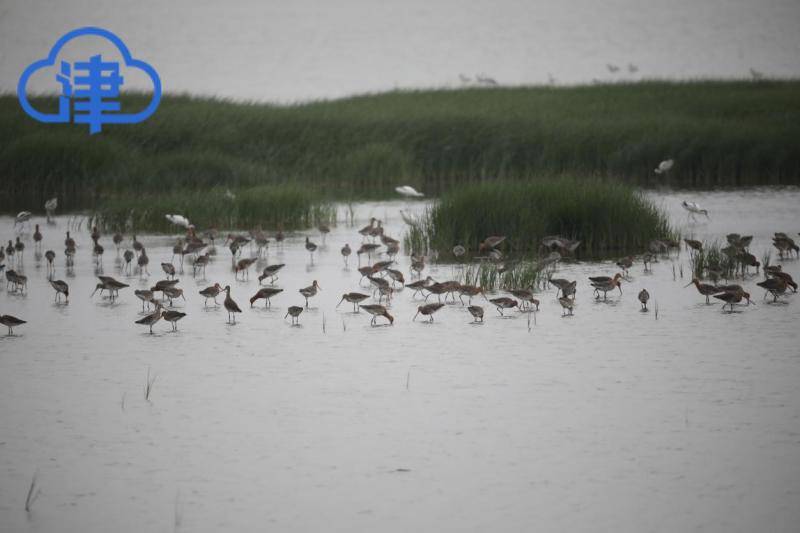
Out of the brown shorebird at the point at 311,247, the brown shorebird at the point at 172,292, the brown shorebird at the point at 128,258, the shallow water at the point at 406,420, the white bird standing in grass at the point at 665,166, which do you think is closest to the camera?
the shallow water at the point at 406,420

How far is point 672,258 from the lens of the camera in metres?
14.8

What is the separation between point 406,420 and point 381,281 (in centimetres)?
485

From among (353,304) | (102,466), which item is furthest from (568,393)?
(353,304)

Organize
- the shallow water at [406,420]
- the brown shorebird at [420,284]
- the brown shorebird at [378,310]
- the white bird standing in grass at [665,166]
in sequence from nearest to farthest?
the shallow water at [406,420], the brown shorebird at [378,310], the brown shorebird at [420,284], the white bird standing in grass at [665,166]

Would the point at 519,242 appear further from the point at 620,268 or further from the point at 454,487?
the point at 454,487

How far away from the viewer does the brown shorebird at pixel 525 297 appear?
10.6 metres

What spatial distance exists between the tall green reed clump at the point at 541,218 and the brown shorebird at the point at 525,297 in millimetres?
3985

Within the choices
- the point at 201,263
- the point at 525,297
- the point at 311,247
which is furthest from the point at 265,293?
the point at 311,247

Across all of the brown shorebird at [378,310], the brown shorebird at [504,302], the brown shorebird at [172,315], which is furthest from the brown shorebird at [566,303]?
the brown shorebird at [172,315]

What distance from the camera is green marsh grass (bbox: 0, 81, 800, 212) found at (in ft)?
81.5

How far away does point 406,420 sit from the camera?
705 centimetres

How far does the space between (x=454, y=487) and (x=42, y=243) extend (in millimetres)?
13063

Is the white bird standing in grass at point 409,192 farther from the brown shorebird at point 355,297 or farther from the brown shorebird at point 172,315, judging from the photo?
the brown shorebird at point 172,315

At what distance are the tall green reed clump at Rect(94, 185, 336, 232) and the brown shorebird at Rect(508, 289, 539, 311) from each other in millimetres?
8590
